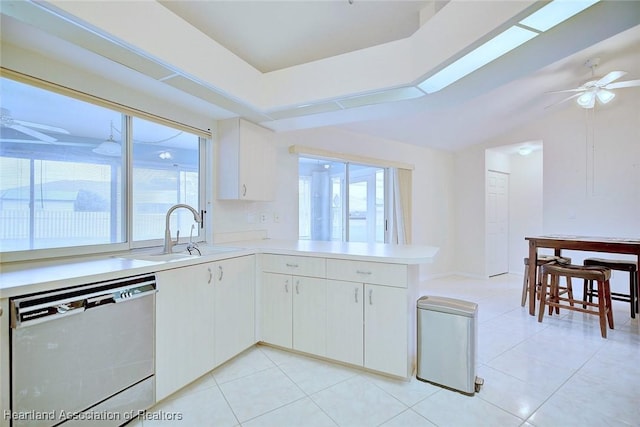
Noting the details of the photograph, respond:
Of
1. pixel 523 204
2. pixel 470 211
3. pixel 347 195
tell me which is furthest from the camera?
pixel 523 204

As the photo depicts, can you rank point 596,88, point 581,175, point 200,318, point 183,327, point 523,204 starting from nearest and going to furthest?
point 183,327 → point 200,318 → point 596,88 → point 581,175 → point 523,204

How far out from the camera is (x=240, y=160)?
2.75 meters

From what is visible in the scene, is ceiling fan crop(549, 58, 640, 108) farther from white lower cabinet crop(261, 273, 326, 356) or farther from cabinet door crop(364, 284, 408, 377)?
white lower cabinet crop(261, 273, 326, 356)

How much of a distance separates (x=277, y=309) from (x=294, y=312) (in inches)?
6.8

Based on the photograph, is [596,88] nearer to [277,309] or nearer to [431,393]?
[431,393]

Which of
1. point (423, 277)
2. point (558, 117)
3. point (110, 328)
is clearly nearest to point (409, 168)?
point (423, 277)

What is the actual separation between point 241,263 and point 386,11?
215cm

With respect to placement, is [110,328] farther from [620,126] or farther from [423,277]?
[620,126]

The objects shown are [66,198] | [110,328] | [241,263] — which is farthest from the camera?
[241,263]

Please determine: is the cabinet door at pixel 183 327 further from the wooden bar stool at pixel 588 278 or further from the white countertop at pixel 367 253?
the wooden bar stool at pixel 588 278

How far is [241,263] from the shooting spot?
241cm

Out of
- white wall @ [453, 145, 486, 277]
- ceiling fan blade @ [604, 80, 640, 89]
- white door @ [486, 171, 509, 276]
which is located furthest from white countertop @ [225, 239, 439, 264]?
white door @ [486, 171, 509, 276]

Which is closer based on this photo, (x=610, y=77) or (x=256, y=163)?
(x=256, y=163)

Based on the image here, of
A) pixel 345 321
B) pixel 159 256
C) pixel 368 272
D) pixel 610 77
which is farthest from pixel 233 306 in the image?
pixel 610 77
